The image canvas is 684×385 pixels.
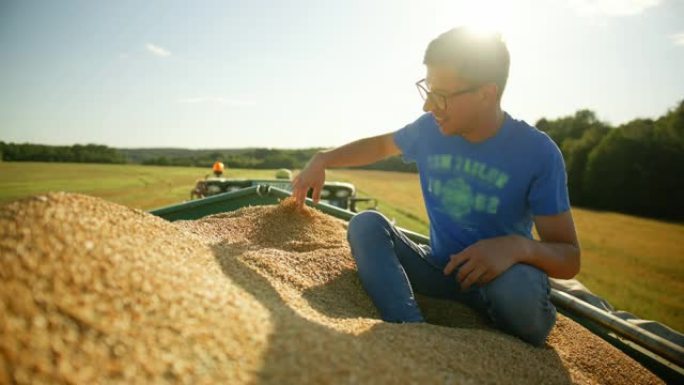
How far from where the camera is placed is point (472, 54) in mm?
1960

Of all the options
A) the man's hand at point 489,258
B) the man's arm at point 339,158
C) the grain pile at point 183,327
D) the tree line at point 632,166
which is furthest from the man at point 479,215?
the tree line at point 632,166

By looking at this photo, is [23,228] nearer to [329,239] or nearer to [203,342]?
[203,342]

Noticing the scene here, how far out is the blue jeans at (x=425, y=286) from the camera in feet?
5.76

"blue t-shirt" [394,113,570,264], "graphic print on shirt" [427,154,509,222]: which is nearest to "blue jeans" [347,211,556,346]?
"blue t-shirt" [394,113,570,264]

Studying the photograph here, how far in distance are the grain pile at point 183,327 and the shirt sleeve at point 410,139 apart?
3.33 ft

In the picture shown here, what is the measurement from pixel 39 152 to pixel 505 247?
1898 inches

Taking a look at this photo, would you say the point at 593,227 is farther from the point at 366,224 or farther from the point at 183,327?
the point at 183,327

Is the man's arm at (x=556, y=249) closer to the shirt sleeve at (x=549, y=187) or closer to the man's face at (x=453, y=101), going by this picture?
the shirt sleeve at (x=549, y=187)

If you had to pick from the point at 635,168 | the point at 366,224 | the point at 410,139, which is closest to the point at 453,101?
the point at 410,139

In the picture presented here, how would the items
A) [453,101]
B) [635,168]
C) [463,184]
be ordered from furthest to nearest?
[635,168] < [463,184] < [453,101]

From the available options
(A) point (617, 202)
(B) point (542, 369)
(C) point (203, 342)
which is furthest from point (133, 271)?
(A) point (617, 202)

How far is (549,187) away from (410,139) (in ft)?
2.82

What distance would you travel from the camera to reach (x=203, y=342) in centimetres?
106

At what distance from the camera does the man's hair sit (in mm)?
1959
